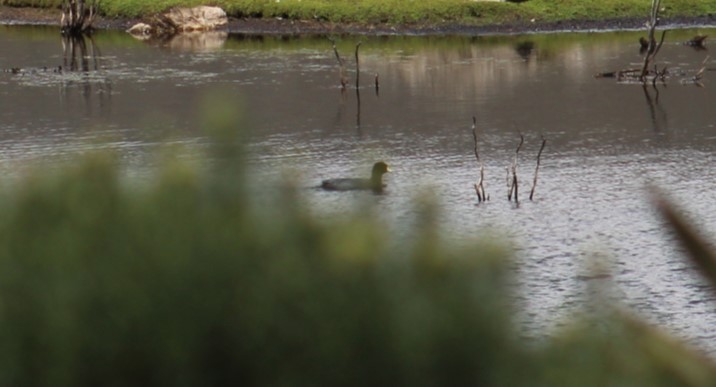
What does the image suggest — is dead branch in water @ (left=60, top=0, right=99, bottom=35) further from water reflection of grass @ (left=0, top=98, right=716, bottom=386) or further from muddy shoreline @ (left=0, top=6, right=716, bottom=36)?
water reflection of grass @ (left=0, top=98, right=716, bottom=386)

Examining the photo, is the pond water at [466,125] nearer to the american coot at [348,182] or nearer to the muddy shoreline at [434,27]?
the american coot at [348,182]

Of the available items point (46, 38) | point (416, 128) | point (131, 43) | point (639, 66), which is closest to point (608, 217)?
point (416, 128)

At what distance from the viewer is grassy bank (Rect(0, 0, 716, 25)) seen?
187 feet

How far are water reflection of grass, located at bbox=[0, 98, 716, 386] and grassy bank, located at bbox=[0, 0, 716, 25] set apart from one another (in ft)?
173

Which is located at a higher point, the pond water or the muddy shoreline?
the muddy shoreline

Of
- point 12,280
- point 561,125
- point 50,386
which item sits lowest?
point 561,125

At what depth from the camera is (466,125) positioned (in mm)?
29781

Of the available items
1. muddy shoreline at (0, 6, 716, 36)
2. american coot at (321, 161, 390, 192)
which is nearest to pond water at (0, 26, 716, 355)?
american coot at (321, 161, 390, 192)

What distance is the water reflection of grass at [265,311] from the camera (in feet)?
12.2

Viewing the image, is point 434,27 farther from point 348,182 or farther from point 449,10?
point 348,182

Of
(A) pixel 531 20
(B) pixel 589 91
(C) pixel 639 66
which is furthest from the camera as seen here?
(A) pixel 531 20

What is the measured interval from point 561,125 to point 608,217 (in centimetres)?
1064

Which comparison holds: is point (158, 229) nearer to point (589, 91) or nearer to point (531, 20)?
point (589, 91)

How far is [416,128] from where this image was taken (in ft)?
96.8
